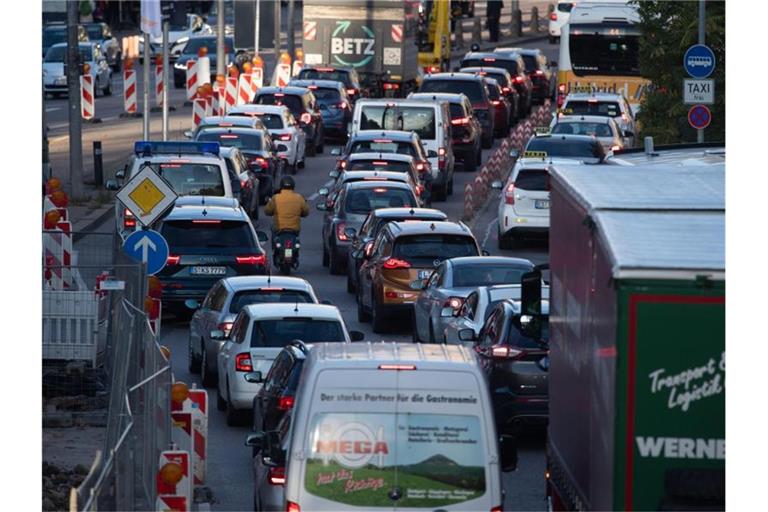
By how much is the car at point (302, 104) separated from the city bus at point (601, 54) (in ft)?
26.9

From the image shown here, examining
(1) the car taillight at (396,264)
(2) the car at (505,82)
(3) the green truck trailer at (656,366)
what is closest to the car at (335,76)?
(2) the car at (505,82)

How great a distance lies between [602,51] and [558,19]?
1177 inches

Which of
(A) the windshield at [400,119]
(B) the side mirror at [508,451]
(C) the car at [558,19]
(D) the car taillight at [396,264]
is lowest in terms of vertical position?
(D) the car taillight at [396,264]

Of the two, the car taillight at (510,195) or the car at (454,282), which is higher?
the car taillight at (510,195)

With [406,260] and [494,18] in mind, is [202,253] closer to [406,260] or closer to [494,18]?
[406,260]

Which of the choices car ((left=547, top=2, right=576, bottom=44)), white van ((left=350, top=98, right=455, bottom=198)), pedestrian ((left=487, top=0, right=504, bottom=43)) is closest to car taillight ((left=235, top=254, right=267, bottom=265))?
white van ((left=350, top=98, right=455, bottom=198))

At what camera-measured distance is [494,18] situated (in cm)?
9019

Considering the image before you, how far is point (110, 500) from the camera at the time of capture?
12.0 meters

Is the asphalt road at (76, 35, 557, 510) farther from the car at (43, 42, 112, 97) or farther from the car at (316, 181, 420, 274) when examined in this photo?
the car at (43, 42, 112, 97)

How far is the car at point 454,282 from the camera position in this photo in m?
23.9

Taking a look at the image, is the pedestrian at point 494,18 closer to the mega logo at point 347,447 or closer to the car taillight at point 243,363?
the car taillight at point 243,363

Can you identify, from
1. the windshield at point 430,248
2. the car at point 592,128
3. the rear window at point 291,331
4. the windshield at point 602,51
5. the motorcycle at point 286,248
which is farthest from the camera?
the windshield at point 602,51

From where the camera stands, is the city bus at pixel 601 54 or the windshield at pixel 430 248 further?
the city bus at pixel 601 54

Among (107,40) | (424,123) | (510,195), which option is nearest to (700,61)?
(510,195)
